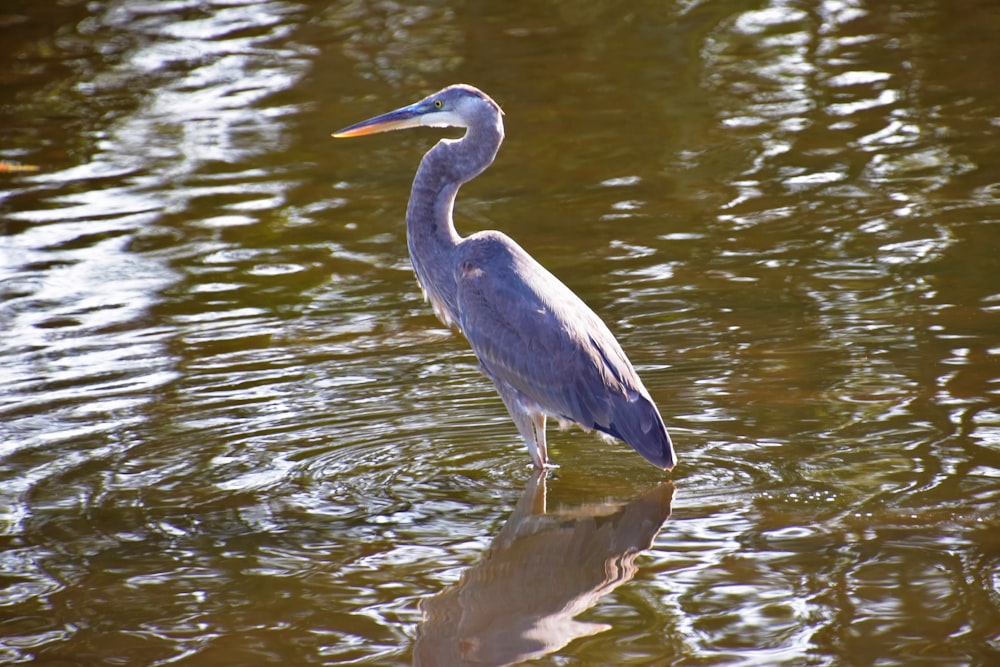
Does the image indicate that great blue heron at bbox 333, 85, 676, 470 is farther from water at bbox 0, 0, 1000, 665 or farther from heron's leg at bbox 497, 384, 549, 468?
water at bbox 0, 0, 1000, 665

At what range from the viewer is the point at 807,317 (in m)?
7.28

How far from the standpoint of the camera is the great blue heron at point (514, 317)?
5.71m

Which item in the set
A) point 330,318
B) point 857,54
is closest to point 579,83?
point 857,54

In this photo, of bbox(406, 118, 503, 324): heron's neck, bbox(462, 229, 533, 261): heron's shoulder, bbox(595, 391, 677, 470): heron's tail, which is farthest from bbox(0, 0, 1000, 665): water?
bbox(462, 229, 533, 261): heron's shoulder

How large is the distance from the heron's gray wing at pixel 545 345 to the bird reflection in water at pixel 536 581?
326mm

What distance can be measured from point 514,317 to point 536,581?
1.39 metres

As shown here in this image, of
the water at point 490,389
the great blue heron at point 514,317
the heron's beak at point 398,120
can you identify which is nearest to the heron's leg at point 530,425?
the great blue heron at point 514,317

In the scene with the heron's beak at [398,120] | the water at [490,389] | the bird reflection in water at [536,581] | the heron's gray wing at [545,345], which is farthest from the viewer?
the heron's beak at [398,120]

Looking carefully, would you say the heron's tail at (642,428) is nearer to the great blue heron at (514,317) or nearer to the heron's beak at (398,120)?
the great blue heron at (514,317)

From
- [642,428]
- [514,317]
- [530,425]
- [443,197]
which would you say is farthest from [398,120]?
[642,428]

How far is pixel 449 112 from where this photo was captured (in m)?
6.50

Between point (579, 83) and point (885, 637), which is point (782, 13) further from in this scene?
point (885, 637)

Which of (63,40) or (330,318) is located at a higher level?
(63,40)

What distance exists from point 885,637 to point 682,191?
5833 millimetres
